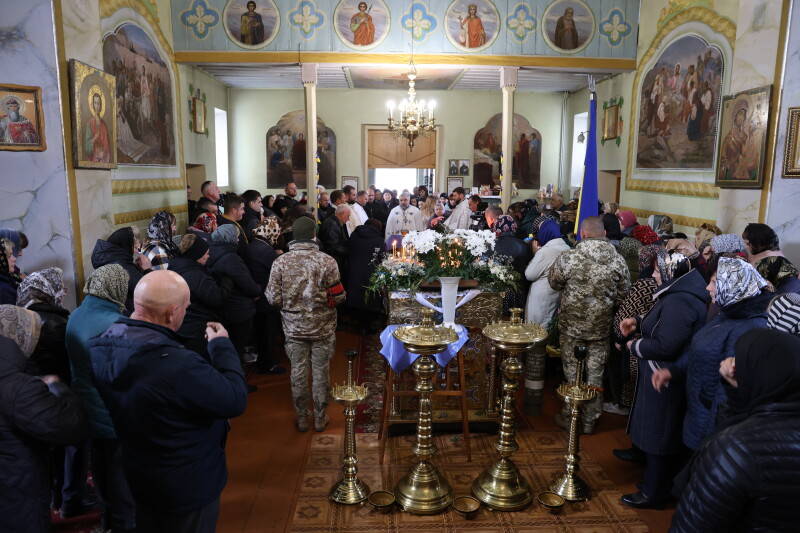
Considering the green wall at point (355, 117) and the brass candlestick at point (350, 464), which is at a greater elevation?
the green wall at point (355, 117)

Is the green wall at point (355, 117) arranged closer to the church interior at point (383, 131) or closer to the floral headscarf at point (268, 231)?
the church interior at point (383, 131)

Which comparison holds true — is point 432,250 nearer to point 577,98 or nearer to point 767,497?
point 767,497

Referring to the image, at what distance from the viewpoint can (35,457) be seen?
2.51m

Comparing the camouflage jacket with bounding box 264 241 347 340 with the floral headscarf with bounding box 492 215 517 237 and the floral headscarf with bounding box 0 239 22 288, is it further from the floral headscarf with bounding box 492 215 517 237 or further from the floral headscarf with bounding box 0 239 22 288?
the floral headscarf with bounding box 492 215 517 237

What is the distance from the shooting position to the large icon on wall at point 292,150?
14.8 metres

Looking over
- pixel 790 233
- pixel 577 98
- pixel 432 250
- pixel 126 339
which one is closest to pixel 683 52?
pixel 790 233

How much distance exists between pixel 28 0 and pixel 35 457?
4376mm

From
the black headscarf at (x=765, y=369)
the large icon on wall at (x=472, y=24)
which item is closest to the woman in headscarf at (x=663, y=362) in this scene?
the black headscarf at (x=765, y=369)

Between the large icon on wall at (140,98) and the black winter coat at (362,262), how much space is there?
343 centimetres

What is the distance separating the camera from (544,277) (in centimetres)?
561

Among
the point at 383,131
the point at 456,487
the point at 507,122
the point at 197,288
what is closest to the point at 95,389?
the point at 197,288

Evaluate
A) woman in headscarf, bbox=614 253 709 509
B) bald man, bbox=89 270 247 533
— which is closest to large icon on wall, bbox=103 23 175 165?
bald man, bbox=89 270 247 533

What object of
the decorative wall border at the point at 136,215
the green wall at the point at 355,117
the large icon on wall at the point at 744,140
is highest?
the green wall at the point at 355,117

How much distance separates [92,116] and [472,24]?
656cm
